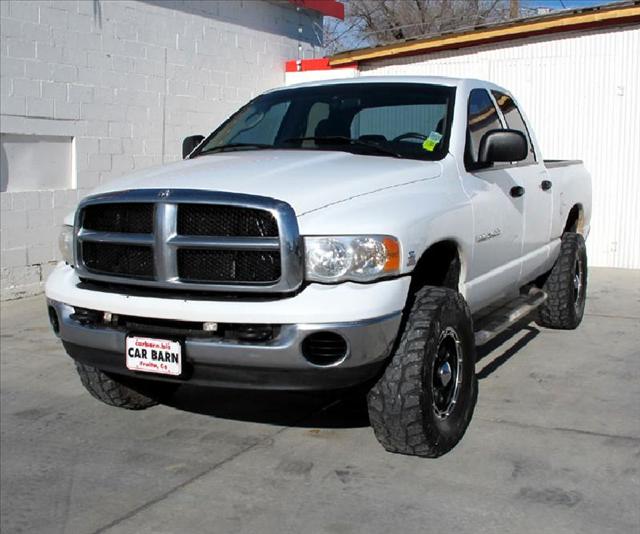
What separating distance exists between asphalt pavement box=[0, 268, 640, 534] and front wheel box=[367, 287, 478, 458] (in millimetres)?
157

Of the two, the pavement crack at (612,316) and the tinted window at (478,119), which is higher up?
the tinted window at (478,119)

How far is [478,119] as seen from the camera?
18.4ft

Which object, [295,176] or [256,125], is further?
[256,125]

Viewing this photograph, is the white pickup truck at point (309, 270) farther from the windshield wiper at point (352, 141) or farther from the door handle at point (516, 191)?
the door handle at point (516, 191)

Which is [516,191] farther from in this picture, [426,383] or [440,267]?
[426,383]

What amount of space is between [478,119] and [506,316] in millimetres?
1299

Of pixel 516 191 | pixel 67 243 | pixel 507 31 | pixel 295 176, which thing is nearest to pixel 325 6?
pixel 507 31

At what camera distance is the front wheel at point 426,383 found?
409 cm

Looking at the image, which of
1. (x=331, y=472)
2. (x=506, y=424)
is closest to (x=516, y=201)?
(x=506, y=424)

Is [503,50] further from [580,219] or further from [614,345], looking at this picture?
[614,345]

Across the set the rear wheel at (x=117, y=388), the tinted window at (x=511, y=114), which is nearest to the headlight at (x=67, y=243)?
the rear wheel at (x=117, y=388)

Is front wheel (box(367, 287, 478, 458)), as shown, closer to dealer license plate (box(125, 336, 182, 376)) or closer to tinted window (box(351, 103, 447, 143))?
dealer license plate (box(125, 336, 182, 376))

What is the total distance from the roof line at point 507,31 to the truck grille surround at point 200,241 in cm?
811

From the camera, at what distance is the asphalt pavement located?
12.4 ft
